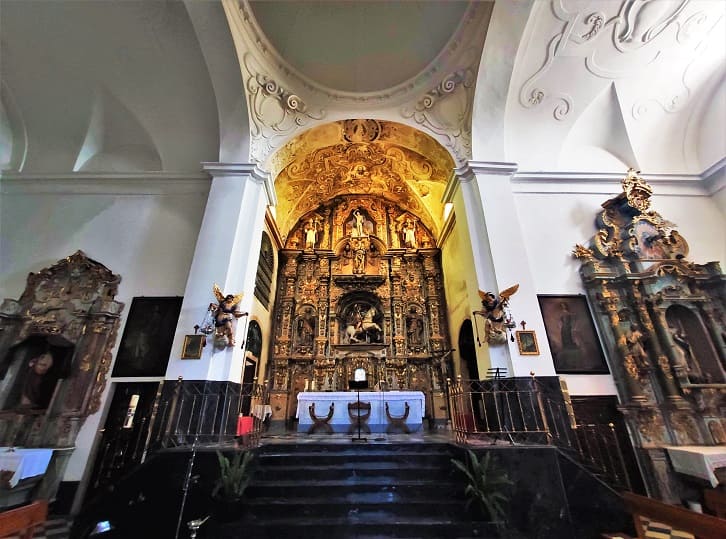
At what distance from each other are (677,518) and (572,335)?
145 inches

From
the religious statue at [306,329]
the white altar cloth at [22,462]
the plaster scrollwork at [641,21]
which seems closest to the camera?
the white altar cloth at [22,462]

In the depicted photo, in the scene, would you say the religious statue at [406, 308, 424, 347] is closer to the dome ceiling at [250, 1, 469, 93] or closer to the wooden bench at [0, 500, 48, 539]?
the dome ceiling at [250, 1, 469, 93]

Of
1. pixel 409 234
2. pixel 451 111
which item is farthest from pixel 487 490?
pixel 409 234

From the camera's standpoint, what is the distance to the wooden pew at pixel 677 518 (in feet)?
8.92

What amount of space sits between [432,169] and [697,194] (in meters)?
6.79

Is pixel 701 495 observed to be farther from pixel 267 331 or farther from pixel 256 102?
pixel 256 102

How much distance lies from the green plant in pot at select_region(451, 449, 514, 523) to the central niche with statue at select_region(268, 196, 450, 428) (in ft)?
17.8

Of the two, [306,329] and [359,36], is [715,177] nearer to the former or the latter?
[359,36]

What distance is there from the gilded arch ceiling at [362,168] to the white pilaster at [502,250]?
117 centimetres

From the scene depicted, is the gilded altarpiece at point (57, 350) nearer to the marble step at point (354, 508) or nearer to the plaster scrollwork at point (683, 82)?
the marble step at point (354, 508)

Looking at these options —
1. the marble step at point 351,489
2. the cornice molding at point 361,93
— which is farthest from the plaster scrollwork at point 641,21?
the marble step at point 351,489

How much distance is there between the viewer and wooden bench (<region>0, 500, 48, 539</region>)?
2678 mm

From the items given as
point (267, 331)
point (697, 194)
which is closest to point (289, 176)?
point (267, 331)

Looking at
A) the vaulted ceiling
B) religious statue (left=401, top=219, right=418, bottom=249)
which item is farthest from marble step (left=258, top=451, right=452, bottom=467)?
religious statue (left=401, top=219, right=418, bottom=249)
